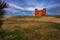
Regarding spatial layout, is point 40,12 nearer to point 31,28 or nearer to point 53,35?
point 31,28

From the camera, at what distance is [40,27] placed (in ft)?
6.29

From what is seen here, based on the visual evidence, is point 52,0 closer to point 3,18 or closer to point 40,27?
point 40,27

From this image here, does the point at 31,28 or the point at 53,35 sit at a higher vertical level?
the point at 31,28

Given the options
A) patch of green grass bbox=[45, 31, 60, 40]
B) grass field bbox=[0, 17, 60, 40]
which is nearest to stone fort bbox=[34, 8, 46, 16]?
grass field bbox=[0, 17, 60, 40]

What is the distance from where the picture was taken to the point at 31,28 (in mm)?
1920

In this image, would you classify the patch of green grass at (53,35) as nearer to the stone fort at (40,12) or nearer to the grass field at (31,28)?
the grass field at (31,28)

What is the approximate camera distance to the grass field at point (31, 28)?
73.6 inches

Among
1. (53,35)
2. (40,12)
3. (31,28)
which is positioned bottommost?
(53,35)

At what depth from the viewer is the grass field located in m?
1.87

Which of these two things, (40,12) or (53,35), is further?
(40,12)

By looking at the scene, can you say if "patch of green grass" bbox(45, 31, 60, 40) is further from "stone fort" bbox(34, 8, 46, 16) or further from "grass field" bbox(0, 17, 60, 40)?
"stone fort" bbox(34, 8, 46, 16)

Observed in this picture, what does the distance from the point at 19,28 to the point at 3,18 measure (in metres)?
0.31

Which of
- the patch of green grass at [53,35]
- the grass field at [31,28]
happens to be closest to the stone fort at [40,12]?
→ the grass field at [31,28]

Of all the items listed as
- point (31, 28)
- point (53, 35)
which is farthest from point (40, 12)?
point (53, 35)
